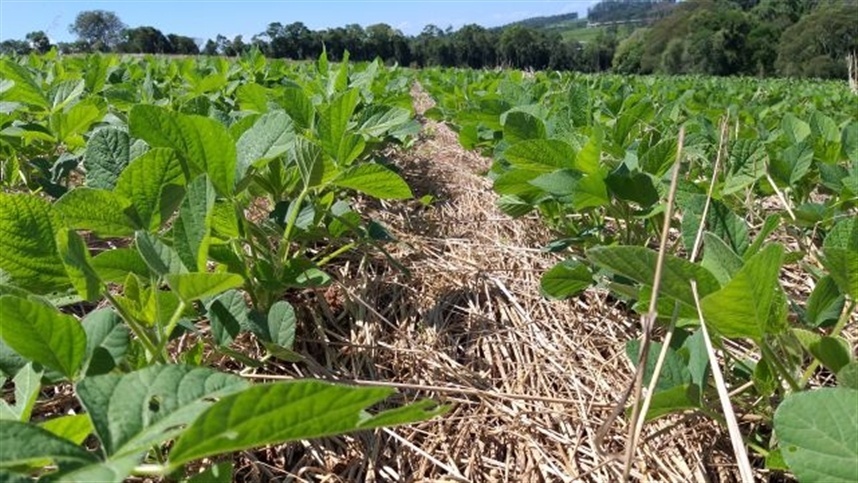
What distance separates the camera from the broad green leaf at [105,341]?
76cm

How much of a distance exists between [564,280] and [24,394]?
0.83 meters

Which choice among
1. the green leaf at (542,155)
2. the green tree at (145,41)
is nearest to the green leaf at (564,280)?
the green leaf at (542,155)

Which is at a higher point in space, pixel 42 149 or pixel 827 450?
pixel 42 149

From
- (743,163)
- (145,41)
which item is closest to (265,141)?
(743,163)

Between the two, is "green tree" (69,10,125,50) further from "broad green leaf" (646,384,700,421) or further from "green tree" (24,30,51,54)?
"broad green leaf" (646,384,700,421)

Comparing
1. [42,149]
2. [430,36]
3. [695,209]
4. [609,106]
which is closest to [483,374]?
[695,209]

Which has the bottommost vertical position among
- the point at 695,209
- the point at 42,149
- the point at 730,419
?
the point at 730,419

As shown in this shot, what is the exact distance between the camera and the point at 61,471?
0.50 m

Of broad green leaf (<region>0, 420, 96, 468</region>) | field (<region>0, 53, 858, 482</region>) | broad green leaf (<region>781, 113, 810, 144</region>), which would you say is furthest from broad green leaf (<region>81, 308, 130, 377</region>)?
broad green leaf (<region>781, 113, 810, 144</region>)

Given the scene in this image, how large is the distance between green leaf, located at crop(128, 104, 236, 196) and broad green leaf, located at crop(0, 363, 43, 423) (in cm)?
36

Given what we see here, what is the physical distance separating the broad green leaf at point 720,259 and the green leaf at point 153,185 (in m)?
0.63

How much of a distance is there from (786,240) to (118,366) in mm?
1628

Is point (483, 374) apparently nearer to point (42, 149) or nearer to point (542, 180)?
point (542, 180)

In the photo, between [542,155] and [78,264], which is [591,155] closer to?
[542,155]
